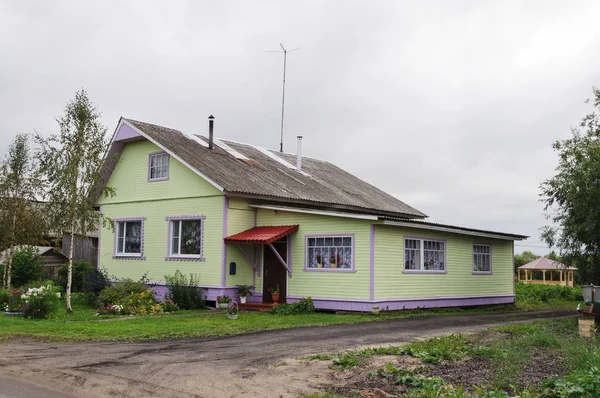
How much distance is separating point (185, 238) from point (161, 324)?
21.0ft

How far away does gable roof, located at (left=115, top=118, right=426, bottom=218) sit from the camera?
20281 mm

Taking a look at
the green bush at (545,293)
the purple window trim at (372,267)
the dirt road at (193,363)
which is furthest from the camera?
the green bush at (545,293)

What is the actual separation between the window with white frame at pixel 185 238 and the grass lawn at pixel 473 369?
11.4 metres

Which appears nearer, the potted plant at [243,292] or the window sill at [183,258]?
the potted plant at [243,292]

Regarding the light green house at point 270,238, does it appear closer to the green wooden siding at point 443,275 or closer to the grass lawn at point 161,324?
the green wooden siding at point 443,275

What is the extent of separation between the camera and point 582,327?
12266 mm

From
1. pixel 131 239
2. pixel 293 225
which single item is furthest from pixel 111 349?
pixel 131 239

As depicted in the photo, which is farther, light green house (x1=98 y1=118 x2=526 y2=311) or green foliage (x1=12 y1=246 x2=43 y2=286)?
green foliage (x1=12 y1=246 x2=43 y2=286)

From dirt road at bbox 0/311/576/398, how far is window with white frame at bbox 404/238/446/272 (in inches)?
193

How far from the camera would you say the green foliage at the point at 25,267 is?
26688 mm

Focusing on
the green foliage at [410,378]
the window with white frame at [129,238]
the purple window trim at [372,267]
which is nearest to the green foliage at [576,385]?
the green foliage at [410,378]

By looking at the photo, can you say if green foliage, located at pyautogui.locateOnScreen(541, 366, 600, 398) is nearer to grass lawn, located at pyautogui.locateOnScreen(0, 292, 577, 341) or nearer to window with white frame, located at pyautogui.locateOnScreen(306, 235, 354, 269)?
grass lawn, located at pyautogui.locateOnScreen(0, 292, 577, 341)

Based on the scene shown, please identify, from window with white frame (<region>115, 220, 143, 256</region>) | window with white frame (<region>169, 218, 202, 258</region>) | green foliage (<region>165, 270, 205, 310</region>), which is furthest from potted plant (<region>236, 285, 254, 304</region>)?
window with white frame (<region>115, 220, 143, 256</region>)

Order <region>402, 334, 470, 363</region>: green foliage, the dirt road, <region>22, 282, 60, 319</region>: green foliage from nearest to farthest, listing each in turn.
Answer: the dirt road
<region>402, 334, 470, 363</region>: green foliage
<region>22, 282, 60, 319</region>: green foliage
